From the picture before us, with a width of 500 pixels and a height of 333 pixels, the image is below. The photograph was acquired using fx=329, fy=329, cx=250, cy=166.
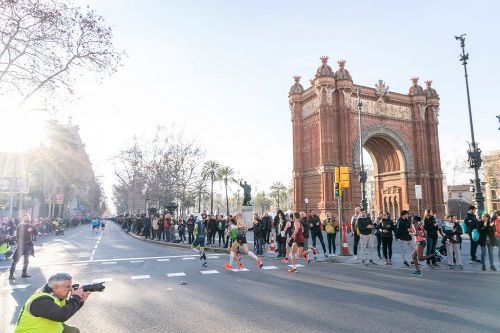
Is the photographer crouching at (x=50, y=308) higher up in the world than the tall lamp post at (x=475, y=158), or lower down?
lower down

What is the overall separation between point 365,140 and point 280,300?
35231 millimetres

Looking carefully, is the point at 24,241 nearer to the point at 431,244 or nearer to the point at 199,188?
the point at 431,244

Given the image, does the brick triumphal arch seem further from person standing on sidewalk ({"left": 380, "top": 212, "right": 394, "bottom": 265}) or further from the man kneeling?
the man kneeling

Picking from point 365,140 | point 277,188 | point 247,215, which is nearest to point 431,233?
point 247,215

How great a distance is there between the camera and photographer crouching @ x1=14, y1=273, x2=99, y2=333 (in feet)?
9.93

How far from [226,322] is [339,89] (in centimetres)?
3577

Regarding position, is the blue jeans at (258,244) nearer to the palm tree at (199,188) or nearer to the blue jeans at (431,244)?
the blue jeans at (431,244)

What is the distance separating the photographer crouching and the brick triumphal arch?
110 ft

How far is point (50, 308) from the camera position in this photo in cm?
306

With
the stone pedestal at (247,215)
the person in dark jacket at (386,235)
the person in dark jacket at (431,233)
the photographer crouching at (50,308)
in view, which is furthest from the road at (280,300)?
the stone pedestal at (247,215)

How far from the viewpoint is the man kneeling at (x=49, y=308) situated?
9.93 feet

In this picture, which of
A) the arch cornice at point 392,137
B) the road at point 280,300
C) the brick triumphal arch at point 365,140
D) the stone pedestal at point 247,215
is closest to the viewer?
the road at point 280,300

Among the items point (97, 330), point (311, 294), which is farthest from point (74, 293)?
point (311, 294)

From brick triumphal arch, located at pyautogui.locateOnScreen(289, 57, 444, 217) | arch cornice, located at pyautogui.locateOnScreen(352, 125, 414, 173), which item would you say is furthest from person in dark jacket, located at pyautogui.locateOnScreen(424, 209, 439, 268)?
arch cornice, located at pyautogui.locateOnScreen(352, 125, 414, 173)
